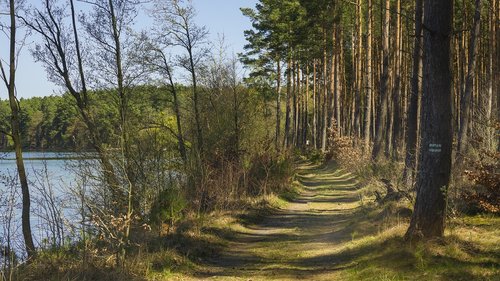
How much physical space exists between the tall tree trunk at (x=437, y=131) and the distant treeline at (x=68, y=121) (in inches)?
312

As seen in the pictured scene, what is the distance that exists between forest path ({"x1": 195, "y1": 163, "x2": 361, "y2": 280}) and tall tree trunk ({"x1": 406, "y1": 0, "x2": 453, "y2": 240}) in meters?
1.62

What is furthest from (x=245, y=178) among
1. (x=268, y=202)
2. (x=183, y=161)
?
(x=183, y=161)

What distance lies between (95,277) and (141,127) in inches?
333

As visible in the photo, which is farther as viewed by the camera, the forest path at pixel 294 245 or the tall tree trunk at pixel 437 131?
the forest path at pixel 294 245

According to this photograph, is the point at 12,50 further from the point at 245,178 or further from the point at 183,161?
the point at 245,178

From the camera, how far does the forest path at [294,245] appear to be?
28.4 ft

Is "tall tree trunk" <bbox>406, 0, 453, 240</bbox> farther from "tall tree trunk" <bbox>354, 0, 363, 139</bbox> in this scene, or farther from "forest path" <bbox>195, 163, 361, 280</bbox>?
"tall tree trunk" <bbox>354, 0, 363, 139</bbox>

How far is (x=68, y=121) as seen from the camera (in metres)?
15.8

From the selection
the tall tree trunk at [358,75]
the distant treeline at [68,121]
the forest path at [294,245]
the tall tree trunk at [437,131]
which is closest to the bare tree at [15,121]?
the distant treeline at [68,121]

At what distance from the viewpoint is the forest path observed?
8.66 metres

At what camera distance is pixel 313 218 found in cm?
1463

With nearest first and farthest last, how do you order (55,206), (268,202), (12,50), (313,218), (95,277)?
(95,277) → (55,206) → (12,50) → (313,218) → (268,202)

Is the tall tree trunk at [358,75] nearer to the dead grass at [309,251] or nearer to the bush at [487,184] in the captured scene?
the dead grass at [309,251]

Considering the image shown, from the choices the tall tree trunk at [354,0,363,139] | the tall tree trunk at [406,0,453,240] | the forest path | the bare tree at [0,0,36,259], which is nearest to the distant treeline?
the bare tree at [0,0,36,259]
